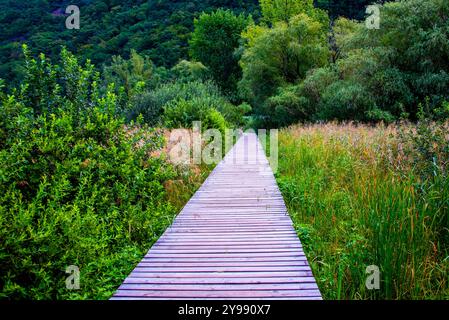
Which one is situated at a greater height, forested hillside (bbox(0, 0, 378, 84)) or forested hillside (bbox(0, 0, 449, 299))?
forested hillside (bbox(0, 0, 378, 84))

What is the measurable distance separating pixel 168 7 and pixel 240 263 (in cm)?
4465

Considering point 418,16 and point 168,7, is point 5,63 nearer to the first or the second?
point 418,16

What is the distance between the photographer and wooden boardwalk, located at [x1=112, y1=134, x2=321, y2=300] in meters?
2.30

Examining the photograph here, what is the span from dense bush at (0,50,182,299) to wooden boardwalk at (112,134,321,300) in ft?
1.12

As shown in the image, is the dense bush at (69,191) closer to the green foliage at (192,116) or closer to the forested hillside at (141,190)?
the forested hillside at (141,190)

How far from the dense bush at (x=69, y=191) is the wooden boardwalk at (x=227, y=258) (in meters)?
0.34

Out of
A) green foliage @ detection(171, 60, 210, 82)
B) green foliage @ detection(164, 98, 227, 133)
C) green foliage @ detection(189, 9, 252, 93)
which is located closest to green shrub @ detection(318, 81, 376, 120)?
green foliage @ detection(164, 98, 227, 133)

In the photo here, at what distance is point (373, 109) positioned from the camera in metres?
14.6

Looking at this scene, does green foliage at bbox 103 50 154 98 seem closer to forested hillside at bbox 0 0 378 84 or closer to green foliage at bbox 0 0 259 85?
green foliage at bbox 0 0 259 85

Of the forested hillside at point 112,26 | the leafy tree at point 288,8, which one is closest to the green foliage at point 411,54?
the leafy tree at point 288,8

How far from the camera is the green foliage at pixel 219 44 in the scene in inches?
1475

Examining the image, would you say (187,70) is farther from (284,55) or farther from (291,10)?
(284,55)

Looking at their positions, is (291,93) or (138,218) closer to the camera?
(138,218)
